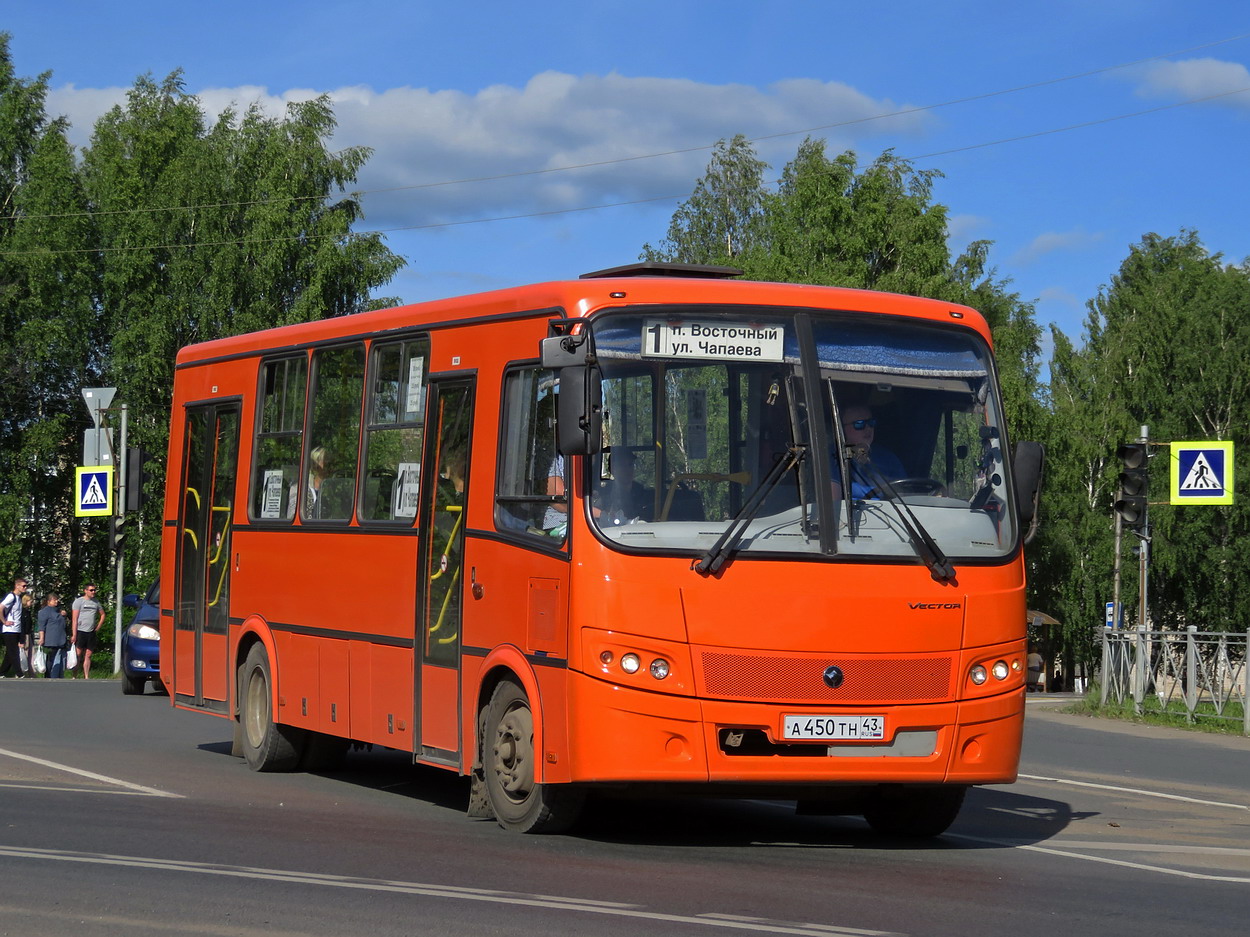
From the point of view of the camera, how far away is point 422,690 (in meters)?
11.8

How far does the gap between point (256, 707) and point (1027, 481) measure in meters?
6.66

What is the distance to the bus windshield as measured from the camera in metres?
9.92

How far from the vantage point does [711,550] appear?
9.77m

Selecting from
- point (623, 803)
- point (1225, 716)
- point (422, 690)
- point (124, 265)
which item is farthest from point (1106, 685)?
point (124, 265)

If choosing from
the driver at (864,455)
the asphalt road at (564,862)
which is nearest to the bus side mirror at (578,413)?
the driver at (864,455)

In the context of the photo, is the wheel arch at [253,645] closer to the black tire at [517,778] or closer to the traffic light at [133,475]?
the black tire at [517,778]

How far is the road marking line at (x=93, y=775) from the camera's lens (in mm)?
12680

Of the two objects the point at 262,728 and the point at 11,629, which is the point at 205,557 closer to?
the point at 262,728

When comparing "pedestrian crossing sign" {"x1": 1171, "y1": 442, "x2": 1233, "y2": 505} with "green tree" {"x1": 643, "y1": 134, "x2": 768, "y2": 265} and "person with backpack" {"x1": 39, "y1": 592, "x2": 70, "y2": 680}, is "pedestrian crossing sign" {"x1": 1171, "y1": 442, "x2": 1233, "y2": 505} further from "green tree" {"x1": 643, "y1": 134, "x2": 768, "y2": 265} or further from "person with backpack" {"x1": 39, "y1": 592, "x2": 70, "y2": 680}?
"green tree" {"x1": 643, "y1": 134, "x2": 768, "y2": 265}

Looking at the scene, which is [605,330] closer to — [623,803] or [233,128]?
[623,803]

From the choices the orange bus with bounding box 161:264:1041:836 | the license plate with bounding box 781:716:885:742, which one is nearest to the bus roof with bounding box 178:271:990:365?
the orange bus with bounding box 161:264:1041:836

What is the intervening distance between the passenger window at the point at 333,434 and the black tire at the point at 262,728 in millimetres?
1503

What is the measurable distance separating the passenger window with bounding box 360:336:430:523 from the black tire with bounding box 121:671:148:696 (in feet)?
48.4

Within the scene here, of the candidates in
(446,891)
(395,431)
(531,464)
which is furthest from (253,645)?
(446,891)
